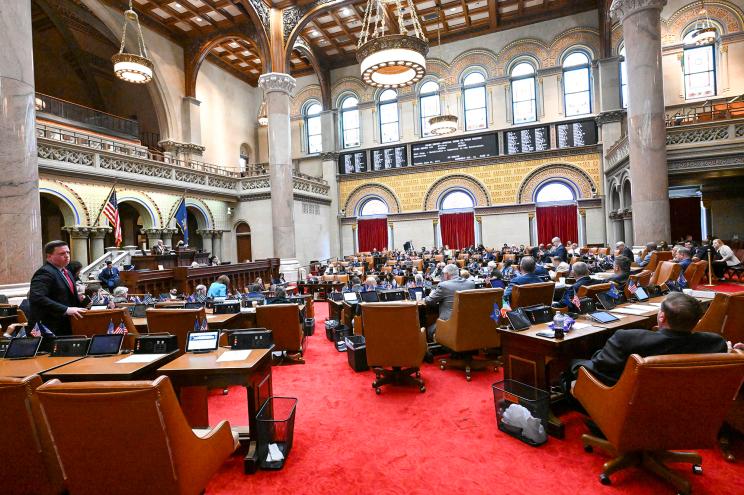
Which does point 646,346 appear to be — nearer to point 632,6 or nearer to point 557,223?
point 632,6

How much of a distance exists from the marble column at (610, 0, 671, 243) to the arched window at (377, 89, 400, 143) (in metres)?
11.4

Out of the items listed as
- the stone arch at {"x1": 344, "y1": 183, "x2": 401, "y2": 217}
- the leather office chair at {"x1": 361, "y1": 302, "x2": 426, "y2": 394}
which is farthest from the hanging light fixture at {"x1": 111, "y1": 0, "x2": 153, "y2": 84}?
the leather office chair at {"x1": 361, "y1": 302, "x2": 426, "y2": 394}

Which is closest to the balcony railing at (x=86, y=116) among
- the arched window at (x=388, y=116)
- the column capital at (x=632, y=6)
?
the arched window at (x=388, y=116)

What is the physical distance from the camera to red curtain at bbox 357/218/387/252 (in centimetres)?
2008

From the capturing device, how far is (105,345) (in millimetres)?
3127

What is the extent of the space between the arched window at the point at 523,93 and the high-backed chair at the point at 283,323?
1600cm

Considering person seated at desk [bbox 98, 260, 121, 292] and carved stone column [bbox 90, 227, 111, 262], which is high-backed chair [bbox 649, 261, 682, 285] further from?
carved stone column [bbox 90, 227, 111, 262]

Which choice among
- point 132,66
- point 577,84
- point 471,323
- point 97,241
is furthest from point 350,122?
point 471,323

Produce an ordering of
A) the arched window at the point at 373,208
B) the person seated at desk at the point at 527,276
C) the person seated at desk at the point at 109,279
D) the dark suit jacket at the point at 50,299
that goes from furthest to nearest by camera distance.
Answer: the arched window at the point at 373,208 → the person seated at desk at the point at 109,279 → the person seated at desk at the point at 527,276 → the dark suit jacket at the point at 50,299

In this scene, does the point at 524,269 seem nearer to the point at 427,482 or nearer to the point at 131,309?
the point at 427,482

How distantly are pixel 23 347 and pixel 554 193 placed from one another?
18.0m

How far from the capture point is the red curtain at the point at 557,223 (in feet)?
55.2

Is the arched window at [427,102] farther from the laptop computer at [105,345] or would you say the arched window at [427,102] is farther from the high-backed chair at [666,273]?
the laptop computer at [105,345]

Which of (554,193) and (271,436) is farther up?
(554,193)
